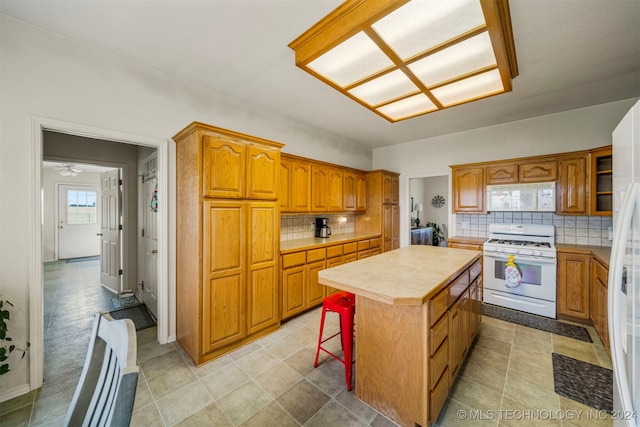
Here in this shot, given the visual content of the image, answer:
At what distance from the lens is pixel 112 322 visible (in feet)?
3.11

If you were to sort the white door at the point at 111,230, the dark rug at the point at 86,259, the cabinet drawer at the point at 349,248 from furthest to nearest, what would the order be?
the dark rug at the point at 86,259, the white door at the point at 111,230, the cabinet drawer at the point at 349,248

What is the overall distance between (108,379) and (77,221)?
8768mm

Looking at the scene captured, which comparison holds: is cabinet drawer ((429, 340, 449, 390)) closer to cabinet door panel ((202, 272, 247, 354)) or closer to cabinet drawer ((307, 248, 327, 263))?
cabinet door panel ((202, 272, 247, 354))

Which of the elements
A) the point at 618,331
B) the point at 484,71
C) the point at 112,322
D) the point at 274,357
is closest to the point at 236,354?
the point at 274,357

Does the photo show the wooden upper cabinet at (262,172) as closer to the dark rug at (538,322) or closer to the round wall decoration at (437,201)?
the dark rug at (538,322)

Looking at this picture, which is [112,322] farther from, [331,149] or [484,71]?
[331,149]

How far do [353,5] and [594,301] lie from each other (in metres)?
3.90

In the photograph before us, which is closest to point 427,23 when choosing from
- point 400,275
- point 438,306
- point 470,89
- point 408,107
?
point 470,89

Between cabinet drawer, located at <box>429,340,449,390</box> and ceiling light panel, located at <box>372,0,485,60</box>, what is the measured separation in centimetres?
214

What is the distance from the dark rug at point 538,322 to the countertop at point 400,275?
137cm

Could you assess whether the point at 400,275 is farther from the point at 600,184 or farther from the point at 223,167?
the point at 600,184

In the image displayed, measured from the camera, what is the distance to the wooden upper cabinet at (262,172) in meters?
2.60

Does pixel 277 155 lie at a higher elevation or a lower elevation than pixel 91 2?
lower

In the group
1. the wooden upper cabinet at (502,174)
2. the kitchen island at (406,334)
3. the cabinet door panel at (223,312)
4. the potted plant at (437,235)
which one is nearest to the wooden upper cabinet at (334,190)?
the cabinet door panel at (223,312)
